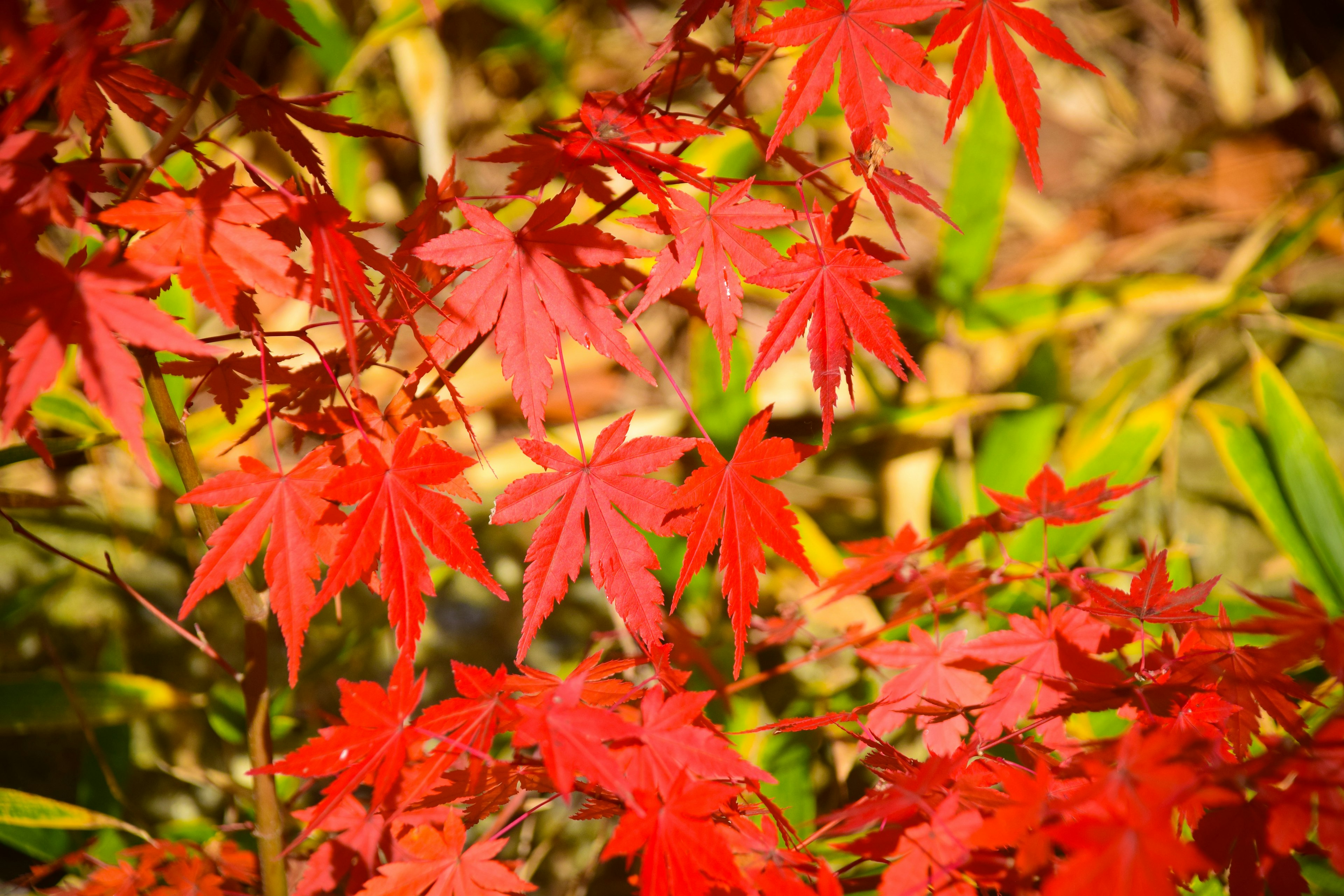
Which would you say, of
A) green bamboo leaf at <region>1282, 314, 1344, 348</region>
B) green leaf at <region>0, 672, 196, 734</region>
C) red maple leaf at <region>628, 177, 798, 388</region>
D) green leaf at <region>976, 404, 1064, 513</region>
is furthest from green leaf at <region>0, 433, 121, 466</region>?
green bamboo leaf at <region>1282, 314, 1344, 348</region>

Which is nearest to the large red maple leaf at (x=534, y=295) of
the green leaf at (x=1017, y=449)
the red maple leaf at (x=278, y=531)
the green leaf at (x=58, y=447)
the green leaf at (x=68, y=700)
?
the red maple leaf at (x=278, y=531)

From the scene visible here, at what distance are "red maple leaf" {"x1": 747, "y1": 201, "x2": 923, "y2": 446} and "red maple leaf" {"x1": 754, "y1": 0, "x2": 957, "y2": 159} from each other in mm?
70

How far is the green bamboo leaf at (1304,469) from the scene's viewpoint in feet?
3.70

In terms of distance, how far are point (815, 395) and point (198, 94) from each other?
1.19 metres

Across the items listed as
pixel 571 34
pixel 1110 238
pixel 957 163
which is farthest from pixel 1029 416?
pixel 571 34

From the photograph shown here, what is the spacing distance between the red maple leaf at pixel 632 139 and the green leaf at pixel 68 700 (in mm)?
958

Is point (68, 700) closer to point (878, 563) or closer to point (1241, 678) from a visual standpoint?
point (878, 563)

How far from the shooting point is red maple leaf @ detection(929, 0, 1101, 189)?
54cm

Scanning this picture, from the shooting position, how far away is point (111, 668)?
3.59 feet

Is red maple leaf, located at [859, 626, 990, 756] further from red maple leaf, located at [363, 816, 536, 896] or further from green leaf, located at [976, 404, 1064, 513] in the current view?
green leaf, located at [976, 404, 1064, 513]

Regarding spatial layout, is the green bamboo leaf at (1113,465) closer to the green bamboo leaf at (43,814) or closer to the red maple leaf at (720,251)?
the red maple leaf at (720,251)

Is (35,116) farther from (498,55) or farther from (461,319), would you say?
(461,319)

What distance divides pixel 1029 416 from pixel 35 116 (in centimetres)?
208

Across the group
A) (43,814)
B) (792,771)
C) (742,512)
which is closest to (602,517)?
(742,512)
